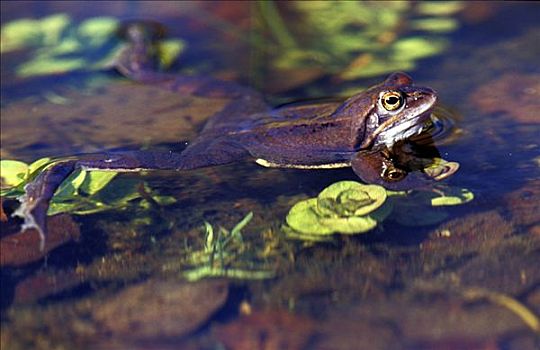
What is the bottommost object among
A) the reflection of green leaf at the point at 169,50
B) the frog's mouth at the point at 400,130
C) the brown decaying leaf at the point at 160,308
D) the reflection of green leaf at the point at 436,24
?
the brown decaying leaf at the point at 160,308

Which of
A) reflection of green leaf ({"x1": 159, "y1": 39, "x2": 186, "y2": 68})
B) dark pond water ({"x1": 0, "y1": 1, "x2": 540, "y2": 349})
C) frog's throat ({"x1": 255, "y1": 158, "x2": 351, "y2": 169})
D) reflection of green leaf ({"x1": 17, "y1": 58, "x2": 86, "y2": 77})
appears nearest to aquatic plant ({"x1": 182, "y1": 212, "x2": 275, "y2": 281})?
dark pond water ({"x1": 0, "y1": 1, "x2": 540, "y2": 349})

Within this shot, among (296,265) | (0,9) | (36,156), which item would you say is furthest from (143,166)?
(0,9)

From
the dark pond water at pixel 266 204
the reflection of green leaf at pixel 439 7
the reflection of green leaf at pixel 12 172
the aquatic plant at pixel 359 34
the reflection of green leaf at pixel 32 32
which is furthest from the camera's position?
the reflection of green leaf at pixel 439 7

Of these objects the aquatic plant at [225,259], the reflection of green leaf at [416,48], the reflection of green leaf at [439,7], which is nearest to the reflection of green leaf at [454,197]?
the aquatic plant at [225,259]

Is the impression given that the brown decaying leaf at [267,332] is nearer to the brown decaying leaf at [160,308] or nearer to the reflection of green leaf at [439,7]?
the brown decaying leaf at [160,308]

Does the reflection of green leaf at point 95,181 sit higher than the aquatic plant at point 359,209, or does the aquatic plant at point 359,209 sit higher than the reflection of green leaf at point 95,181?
the reflection of green leaf at point 95,181

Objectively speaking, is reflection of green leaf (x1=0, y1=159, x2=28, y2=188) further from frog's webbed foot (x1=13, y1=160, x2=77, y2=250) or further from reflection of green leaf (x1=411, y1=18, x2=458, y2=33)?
reflection of green leaf (x1=411, y1=18, x2=458, y2=33)
